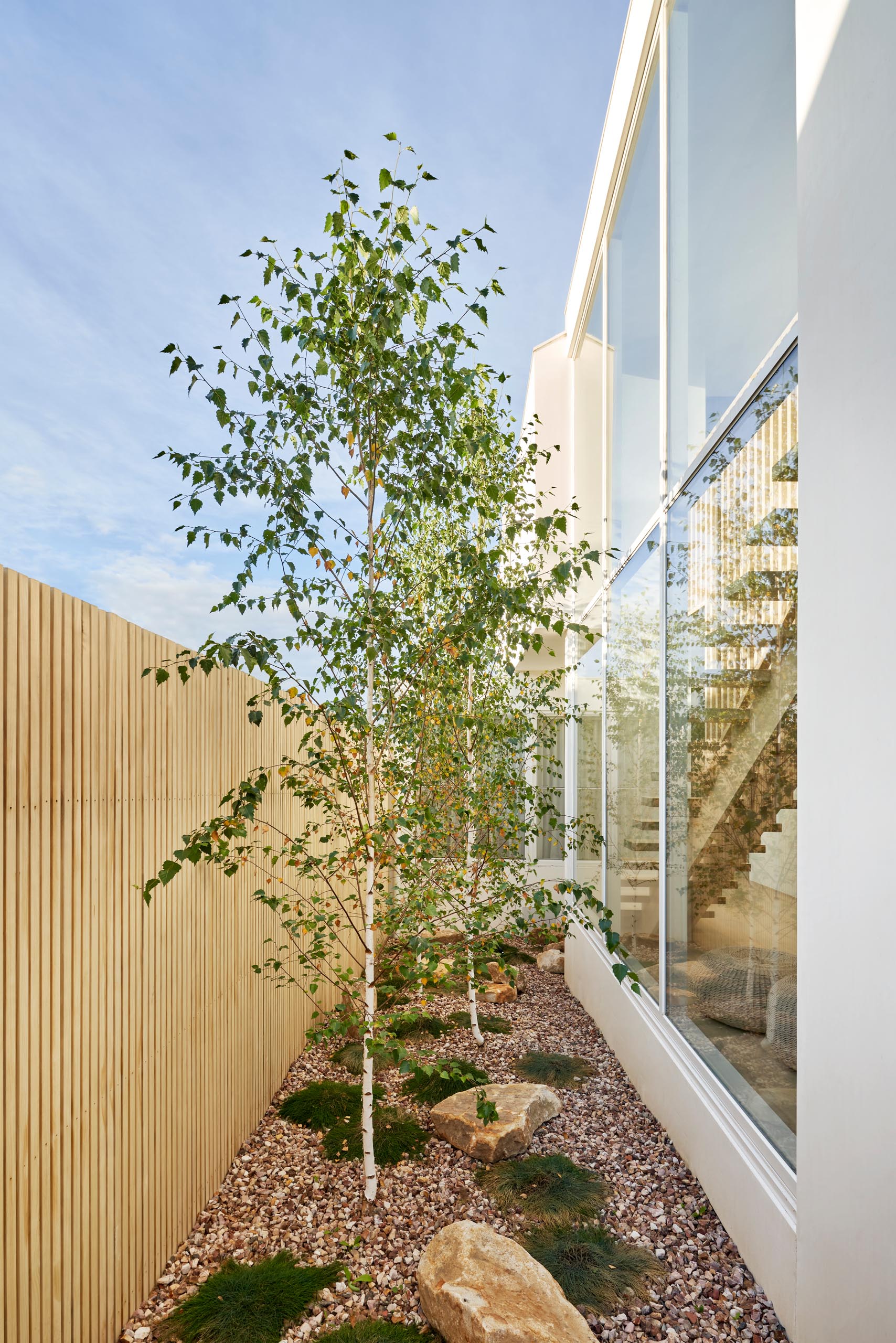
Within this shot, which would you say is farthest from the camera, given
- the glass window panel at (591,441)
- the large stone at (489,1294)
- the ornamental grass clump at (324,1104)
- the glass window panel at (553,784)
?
the glass window panel at (553,784)

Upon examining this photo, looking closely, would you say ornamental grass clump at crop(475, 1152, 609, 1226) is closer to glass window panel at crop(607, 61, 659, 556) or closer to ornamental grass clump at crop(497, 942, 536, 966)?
glass window panel at crop(607, 61, 659, 556)

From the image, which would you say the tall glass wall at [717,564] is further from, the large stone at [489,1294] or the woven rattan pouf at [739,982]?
the large stone at [489,1294]

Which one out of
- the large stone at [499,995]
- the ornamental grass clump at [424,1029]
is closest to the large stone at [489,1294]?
the ornamental grass clump at [424,1029]

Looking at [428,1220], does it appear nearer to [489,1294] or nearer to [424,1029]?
[489,1294]

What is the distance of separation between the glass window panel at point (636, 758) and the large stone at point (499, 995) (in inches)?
52.3

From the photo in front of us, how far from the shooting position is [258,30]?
708 cm

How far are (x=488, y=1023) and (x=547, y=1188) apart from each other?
244cm

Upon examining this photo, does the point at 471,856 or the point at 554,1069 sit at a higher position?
the point at 471,856

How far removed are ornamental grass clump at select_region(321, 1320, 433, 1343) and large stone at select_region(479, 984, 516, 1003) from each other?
383 centimetres

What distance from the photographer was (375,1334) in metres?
2.31

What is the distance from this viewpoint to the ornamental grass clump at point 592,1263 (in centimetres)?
254

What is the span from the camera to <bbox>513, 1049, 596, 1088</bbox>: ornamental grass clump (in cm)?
448

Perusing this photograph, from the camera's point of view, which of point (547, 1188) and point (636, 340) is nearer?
point (547, 1188)

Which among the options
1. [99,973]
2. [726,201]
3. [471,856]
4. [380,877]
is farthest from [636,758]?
[99,973]
